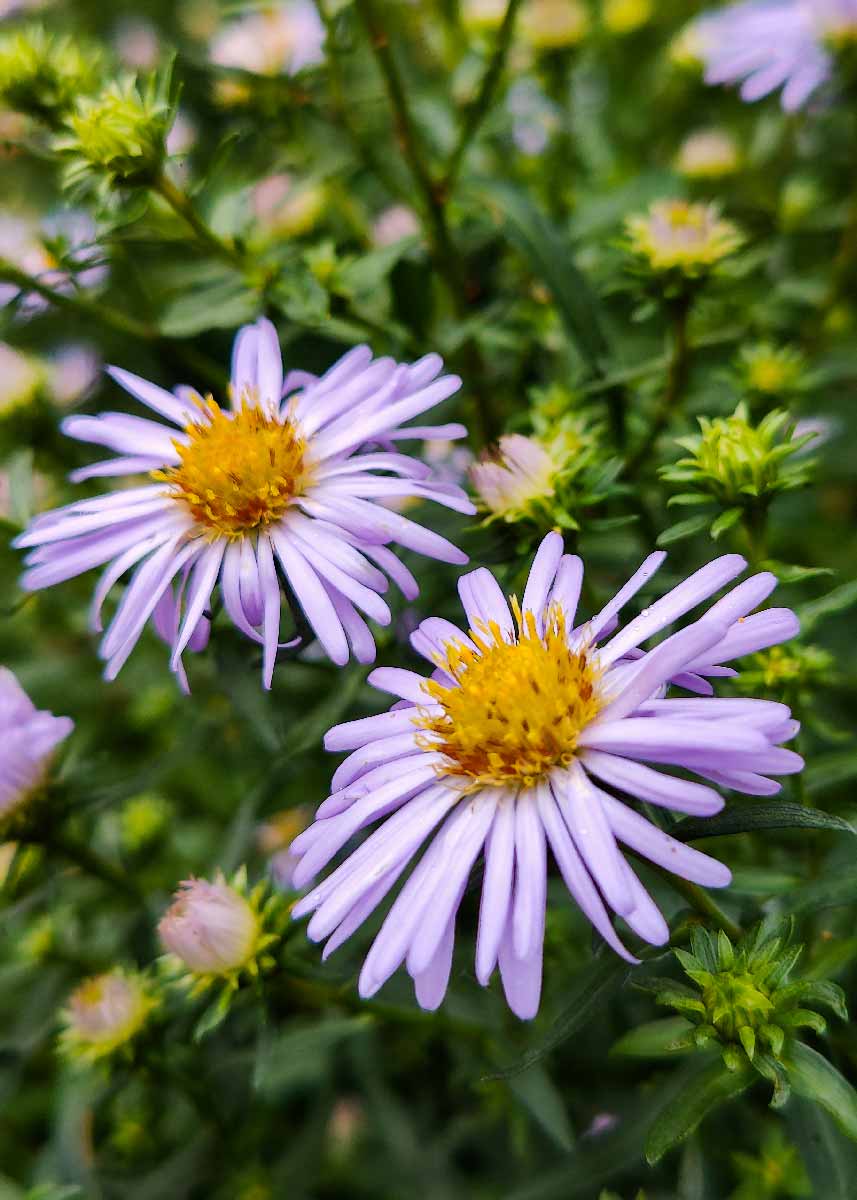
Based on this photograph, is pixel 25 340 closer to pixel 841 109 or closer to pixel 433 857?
pixel 841 109

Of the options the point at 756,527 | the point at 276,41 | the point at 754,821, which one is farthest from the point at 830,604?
the point at 276,41

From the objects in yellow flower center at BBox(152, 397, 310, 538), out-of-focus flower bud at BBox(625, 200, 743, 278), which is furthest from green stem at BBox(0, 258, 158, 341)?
out-of-focus flower bud at BBox(625, 200, 743, 278)

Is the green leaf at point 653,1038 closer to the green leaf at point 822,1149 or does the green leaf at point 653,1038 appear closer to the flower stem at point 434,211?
the green leaf at point 822,1149

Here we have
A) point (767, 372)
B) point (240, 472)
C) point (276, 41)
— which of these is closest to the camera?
point (240, 472)

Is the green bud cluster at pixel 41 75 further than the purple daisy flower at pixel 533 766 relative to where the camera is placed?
Yes

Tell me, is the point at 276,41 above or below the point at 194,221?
above

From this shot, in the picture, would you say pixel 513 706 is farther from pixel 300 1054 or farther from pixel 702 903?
pixel 300 1054

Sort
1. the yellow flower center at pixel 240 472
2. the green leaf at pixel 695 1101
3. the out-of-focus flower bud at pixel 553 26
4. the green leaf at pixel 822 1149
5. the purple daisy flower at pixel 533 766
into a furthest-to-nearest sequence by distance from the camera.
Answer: the out-of-focus flower bud at pixel 553 26
the yellow flower center at pixel 240 472
the green leaf at pixel 822 1149
the green leaf at pixel 695 1101
the purple daisy flower at pixel 533 766

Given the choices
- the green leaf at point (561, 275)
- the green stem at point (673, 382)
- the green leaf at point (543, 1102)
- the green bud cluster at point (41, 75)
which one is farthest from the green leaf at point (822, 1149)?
the green bud cluster at point (41, 75)
